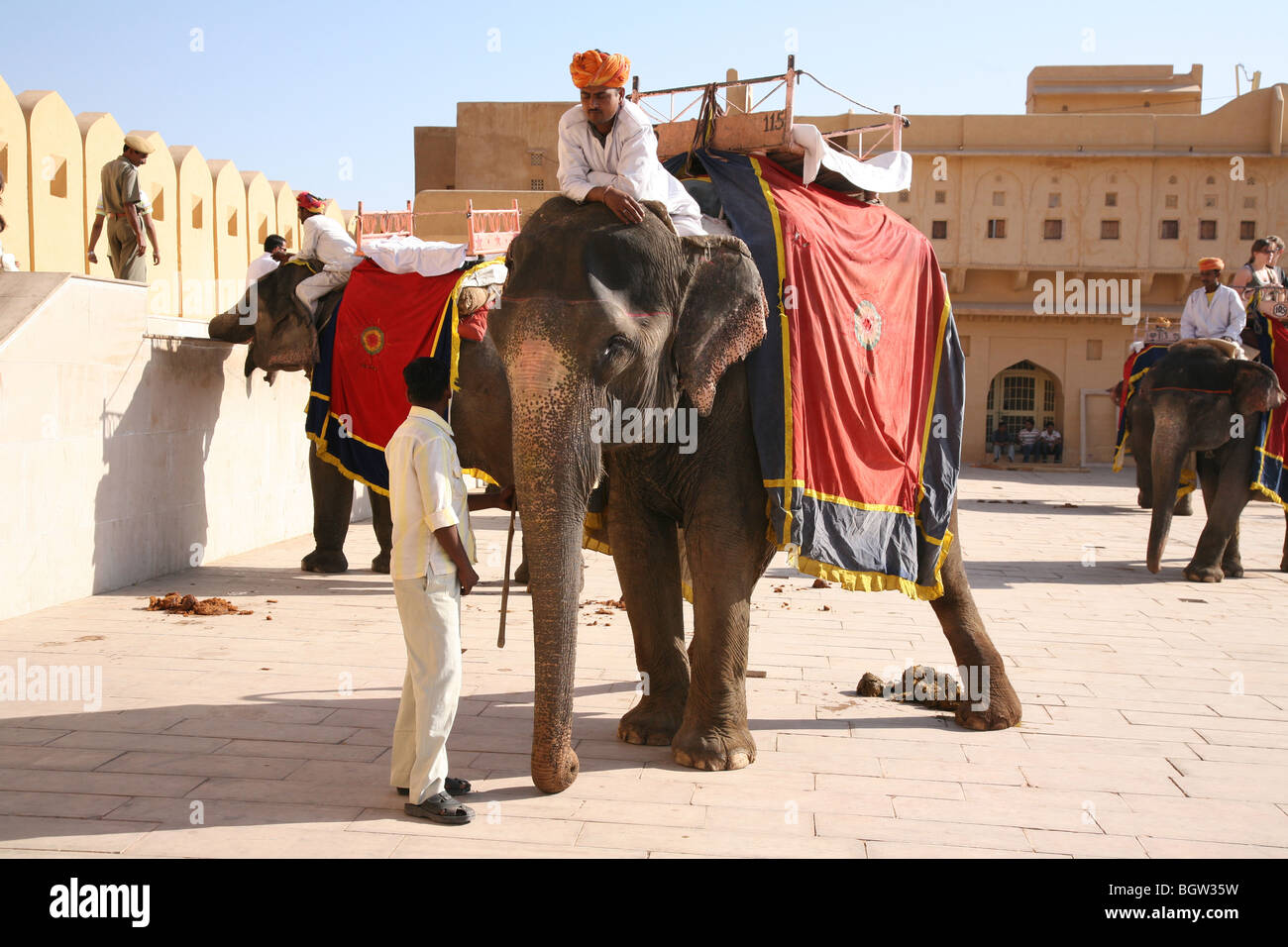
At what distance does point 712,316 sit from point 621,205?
57 cm

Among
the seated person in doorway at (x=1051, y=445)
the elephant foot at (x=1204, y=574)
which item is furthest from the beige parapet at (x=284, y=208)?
the seated person in doorway at (x=1051, y=445)

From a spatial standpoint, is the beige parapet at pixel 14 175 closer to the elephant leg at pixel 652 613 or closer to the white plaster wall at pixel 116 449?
the white plaster wall at pixel 116 449

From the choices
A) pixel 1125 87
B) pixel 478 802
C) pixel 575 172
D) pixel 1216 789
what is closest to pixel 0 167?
pixel 575 172

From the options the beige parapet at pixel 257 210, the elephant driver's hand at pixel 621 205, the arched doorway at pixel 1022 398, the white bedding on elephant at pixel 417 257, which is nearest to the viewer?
the elephant driver's hand at pixel 621 205

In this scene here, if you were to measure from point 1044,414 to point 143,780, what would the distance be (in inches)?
1202

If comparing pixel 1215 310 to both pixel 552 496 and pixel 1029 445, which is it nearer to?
pixel 552 496

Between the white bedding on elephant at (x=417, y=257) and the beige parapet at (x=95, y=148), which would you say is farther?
the beige parapet at (x=95, y=148)

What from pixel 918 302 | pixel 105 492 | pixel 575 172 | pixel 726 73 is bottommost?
pixel 105 492

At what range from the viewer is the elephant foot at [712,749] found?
4655 millimetres

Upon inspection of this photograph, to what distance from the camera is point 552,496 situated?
3.91 meters

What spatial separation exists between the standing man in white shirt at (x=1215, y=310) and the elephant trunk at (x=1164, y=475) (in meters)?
1.26

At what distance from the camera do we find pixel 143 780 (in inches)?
171

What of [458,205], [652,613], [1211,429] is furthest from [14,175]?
[458,205]

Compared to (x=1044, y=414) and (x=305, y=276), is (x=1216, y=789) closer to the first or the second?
(x=305, y=276)
